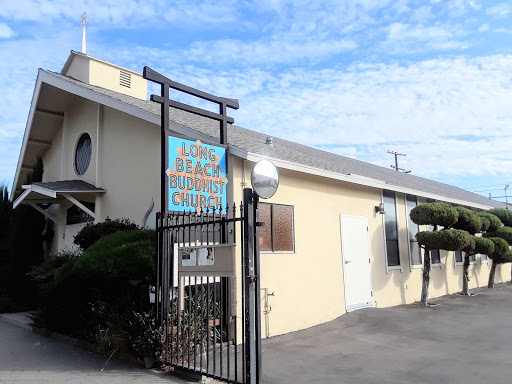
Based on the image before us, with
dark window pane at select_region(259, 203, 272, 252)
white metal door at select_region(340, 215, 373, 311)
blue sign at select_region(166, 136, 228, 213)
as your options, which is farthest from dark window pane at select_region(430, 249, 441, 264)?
blue sign at select_region(166, 136, 228, 213)

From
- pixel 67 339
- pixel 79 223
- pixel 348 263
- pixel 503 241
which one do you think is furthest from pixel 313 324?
pixel 503 241

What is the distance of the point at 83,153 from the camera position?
12.2 meters

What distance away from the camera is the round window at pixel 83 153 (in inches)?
469

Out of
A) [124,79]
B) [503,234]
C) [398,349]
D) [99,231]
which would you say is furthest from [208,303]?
[503,234]

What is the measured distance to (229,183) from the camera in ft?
26.6

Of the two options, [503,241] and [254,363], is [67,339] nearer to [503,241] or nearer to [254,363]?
[254,363]

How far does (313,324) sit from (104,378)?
473 cm

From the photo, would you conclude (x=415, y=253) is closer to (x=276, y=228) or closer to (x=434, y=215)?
(x=434, y=215)

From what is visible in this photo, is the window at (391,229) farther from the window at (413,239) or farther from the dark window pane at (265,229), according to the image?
the dark window pane at (265,229)

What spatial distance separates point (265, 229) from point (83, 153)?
20.4ft

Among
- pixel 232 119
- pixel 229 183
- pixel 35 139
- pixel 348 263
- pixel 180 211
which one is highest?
pixel 35 139

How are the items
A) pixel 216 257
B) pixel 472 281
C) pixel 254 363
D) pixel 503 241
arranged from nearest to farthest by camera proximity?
pixel 254 363 → pixel 216 257 → pixel 503 241 → pixel 472 281

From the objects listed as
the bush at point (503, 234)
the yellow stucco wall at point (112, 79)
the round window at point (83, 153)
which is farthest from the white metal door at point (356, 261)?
Result: the bush at point (503, 234)

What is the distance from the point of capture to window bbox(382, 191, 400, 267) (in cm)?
1241
